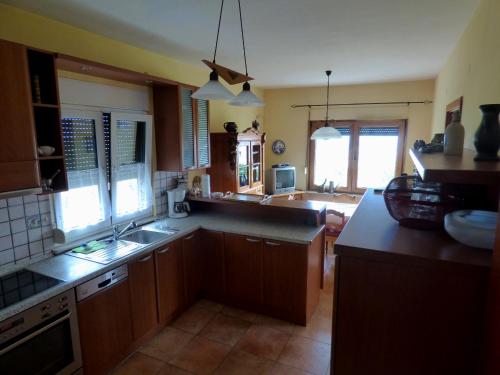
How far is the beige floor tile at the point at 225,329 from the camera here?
8.73 ft

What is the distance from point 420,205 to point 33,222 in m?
Answer: 2.50

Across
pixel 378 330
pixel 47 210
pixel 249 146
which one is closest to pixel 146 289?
pixel 47 210

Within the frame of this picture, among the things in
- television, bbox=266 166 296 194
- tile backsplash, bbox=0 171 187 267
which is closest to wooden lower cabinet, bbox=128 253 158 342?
tile backsplash, bbox=0 171 187 267

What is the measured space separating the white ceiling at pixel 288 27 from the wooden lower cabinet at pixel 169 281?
5.99 ft

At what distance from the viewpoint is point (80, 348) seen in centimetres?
200

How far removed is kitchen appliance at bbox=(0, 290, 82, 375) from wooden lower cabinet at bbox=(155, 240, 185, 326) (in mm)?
761

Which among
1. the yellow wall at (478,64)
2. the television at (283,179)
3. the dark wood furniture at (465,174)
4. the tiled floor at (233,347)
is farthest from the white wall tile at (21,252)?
the television at (283,179)

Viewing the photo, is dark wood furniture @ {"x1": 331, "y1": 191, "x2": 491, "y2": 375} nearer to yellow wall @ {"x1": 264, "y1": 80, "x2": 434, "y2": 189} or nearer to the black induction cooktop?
the black induction cooktop

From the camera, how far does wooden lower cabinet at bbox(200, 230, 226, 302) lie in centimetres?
303

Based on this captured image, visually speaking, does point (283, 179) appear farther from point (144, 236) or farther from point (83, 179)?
point (83, 179)

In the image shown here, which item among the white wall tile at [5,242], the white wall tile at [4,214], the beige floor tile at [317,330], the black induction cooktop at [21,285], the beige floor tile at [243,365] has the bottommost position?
the beige floor tile at [243,365]

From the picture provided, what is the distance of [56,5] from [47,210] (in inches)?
56.7

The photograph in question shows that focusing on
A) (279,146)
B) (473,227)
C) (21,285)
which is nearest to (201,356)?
(21,285)

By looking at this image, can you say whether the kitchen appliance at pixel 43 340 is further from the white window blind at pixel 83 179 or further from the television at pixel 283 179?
the television at pixel 283 179
